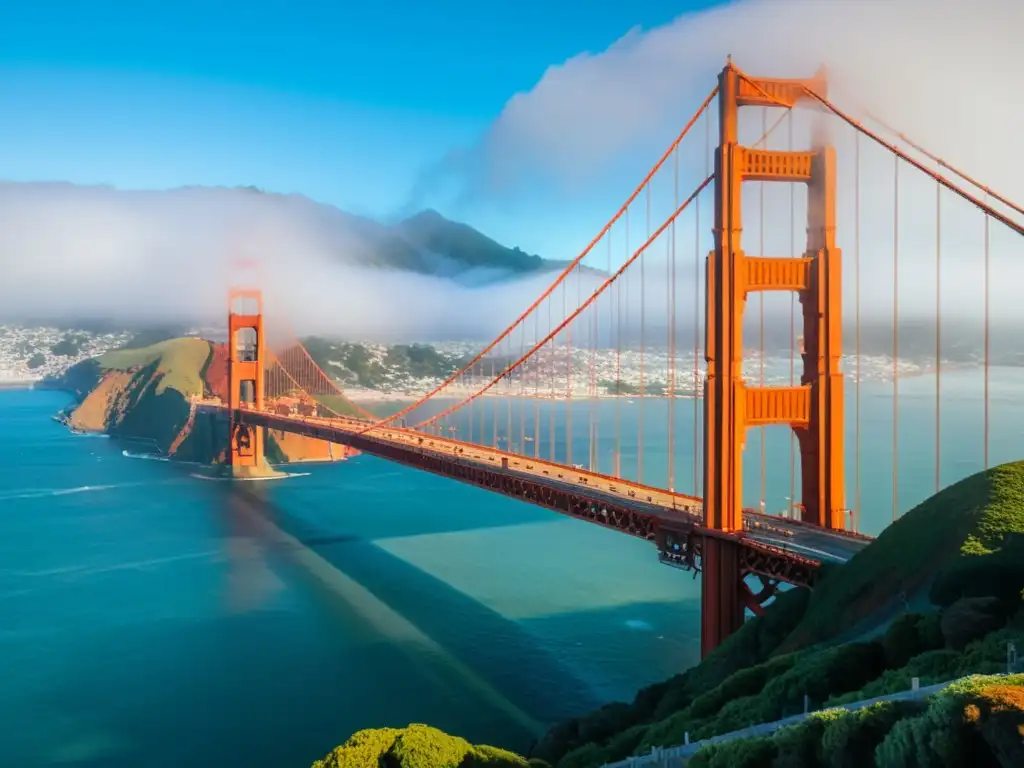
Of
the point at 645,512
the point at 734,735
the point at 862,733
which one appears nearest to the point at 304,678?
the point at 645,512

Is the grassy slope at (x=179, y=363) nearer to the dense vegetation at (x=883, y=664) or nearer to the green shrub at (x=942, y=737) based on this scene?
the dense vegetation at (x=883, y=664)

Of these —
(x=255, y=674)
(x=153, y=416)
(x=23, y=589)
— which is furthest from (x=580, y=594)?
(x=153, y=416)

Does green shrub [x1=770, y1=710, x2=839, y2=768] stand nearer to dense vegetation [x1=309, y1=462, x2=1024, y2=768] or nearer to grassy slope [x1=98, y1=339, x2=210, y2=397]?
dense vegetation [x1=309, y1=462, x2=1024, y2=768]

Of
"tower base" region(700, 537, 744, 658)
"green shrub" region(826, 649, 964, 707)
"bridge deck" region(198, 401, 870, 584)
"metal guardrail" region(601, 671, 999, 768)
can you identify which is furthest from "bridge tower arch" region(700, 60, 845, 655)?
"green shrub" region(826, 649, 964, 707)

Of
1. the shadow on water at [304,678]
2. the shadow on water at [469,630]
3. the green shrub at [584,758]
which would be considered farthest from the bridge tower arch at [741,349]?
the shadow on water at [304,678]

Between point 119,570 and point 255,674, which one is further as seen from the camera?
point 119,570

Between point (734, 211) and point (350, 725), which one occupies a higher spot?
point (734, 211)

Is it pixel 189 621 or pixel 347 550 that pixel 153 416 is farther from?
pixel 189 621
